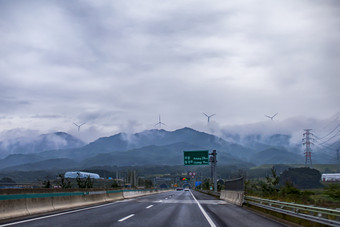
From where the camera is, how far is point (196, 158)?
61.0m

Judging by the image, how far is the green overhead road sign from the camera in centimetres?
6041

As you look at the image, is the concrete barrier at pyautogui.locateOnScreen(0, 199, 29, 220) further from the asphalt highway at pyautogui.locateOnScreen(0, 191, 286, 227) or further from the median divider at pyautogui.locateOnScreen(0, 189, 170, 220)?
the asphalt highway at pyautogui.locateOnScreen(0, 191, 286, 227)

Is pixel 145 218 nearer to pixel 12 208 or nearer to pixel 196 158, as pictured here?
pixel 12 208

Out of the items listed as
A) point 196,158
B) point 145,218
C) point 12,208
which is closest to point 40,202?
point 12,208

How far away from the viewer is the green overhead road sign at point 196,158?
198ft

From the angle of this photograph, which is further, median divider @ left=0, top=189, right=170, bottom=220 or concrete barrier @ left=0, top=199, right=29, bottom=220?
median divider @ left=0, top=189, right=170, bottom=220

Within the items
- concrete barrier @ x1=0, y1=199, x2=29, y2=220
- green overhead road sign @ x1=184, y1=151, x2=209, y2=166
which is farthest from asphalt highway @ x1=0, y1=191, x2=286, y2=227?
green overhead road sign @ x1=184, y1=151, x2=209, y2=166

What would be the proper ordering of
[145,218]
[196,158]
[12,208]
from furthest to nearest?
1. [196,158]
2. [145,218]
3. [12,208]

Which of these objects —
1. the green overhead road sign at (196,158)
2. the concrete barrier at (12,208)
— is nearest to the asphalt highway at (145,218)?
the concrete barrier at (12,208)

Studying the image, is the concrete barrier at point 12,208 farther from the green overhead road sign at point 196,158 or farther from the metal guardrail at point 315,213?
the green overhead road sign at point 196,158

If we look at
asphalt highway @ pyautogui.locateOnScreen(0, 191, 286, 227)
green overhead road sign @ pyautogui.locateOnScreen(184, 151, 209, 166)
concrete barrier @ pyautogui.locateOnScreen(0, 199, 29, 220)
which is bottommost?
asphalt highway @ pyautogui.locateOnScreen(0, 191, 286, 227)

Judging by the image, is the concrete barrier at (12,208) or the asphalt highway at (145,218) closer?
the asphalt highway at (145,218)

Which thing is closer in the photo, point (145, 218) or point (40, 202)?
point (145, 218)

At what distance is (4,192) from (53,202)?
16.5 ft
